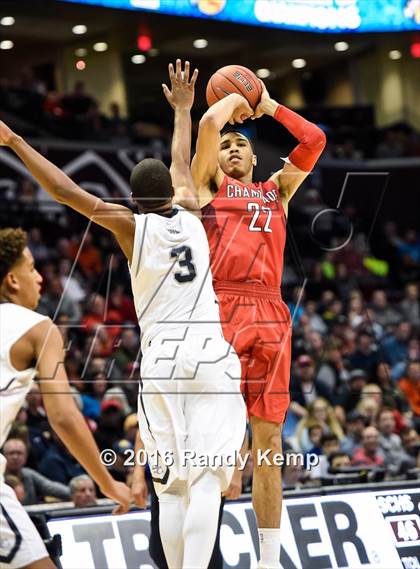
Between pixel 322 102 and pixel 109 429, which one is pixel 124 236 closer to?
pixel 109 429

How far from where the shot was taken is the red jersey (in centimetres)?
625

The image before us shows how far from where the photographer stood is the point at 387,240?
2027cm

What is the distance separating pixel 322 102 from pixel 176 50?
424 centimetres

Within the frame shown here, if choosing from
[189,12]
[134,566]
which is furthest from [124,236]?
[189,12]

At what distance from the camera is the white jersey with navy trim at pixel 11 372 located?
4.25 m

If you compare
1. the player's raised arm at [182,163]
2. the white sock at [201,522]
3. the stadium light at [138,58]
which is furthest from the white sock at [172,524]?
the stadium light at [138,58]

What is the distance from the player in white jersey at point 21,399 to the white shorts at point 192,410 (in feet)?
2.36

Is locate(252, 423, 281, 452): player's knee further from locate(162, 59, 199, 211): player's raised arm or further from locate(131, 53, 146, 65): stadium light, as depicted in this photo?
locate(131, 53, 146, 65): stadium light

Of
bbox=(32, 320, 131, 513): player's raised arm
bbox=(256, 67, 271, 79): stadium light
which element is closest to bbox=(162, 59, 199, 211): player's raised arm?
bbox=(32, 320, 131, 513): player's raised arm

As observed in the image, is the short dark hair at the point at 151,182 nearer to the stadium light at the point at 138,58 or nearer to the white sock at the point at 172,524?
the white sock at the point at 172,524

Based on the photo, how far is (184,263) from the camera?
518 centimetres

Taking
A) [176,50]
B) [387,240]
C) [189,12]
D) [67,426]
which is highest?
[176,50]

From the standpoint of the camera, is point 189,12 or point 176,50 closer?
point 189,12

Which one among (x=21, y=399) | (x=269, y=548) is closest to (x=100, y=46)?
(x=269, y=548)
